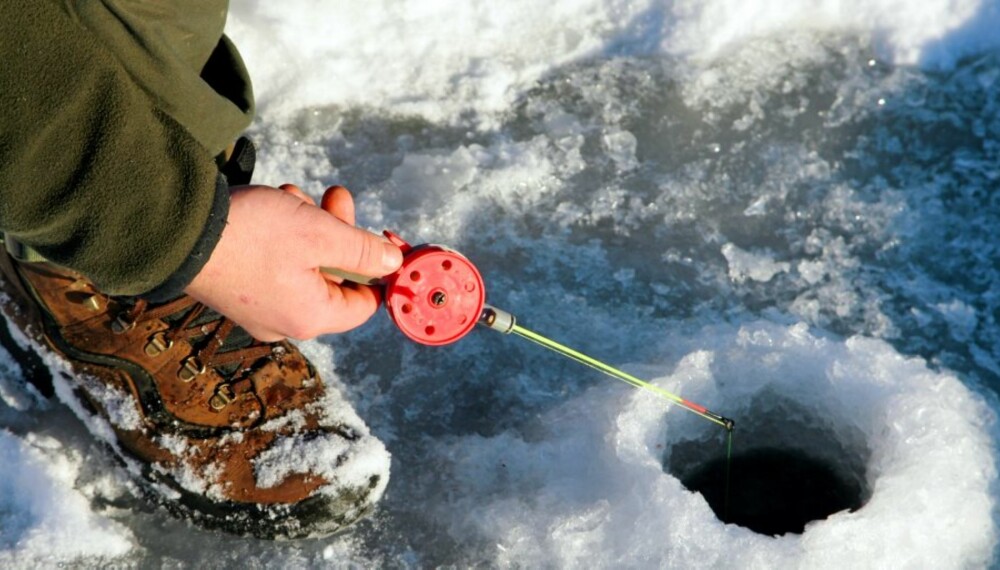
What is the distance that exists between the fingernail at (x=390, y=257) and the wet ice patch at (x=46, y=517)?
93cm

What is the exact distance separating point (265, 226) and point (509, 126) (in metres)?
1.19

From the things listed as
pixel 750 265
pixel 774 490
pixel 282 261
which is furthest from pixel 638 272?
pixel 282 261

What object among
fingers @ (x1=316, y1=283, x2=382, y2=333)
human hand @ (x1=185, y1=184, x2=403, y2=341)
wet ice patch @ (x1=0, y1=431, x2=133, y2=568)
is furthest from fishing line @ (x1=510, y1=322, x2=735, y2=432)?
wet ice patch @ (x1=0, y1=431, x2=133, y2=568)

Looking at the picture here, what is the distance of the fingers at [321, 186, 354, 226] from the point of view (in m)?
1.77

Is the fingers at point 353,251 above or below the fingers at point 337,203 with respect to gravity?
below

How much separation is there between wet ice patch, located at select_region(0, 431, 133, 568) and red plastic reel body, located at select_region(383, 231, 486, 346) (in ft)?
2.88

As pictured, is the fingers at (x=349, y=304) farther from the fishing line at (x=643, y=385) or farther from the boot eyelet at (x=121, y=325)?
the boot eyelet at (x=121, y=325)

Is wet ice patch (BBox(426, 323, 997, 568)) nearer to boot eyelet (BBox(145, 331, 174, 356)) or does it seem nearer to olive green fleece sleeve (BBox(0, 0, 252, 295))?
boot eyelet (BBox(145, 331, 174, 356))

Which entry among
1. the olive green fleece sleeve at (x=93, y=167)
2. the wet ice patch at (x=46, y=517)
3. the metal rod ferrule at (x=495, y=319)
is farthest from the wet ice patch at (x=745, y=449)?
the olive green fleece sleeve at (x=93, y=167)

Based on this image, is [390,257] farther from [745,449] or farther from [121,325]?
[745,449]

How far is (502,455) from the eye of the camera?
6.96 feet

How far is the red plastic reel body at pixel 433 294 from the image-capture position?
1720 mm

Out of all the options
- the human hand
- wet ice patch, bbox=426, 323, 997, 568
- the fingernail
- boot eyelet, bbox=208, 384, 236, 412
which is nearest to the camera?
the human hand

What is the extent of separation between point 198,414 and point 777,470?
1.40 metres
